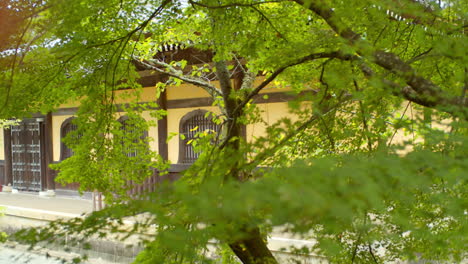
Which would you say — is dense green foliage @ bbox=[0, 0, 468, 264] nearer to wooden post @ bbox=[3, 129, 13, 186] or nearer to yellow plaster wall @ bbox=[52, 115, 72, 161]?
yellow plaster wall @ bbox=[52, 115, 72, 161]

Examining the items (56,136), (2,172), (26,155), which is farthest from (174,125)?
(2,172)

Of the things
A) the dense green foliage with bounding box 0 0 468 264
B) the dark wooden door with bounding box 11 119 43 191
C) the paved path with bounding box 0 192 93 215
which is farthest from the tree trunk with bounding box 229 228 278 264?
the dark wooden door with bounding box 11 119 43 191

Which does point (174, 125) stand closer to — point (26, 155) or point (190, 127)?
point (190, 127)

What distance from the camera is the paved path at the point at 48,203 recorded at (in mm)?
10000

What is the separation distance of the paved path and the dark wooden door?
39 cm

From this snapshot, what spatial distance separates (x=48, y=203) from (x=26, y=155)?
2512 mm

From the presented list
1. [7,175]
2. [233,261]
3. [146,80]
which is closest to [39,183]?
[7,175]

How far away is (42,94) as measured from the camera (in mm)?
3316

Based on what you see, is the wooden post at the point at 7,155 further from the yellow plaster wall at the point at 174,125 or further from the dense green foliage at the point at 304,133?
the dense green foliage at the point at 304,133

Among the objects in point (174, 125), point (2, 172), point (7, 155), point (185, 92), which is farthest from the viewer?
point (2, 172)

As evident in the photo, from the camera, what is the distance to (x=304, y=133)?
8.65ft

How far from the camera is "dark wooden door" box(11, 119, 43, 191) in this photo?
12.4 metres

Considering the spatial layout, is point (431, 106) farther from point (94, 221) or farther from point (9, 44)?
→ point (9, 44)

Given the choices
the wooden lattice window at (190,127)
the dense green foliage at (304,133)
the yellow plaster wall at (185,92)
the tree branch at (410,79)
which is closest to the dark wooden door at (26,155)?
the yellow plaster wall at (185,92)
